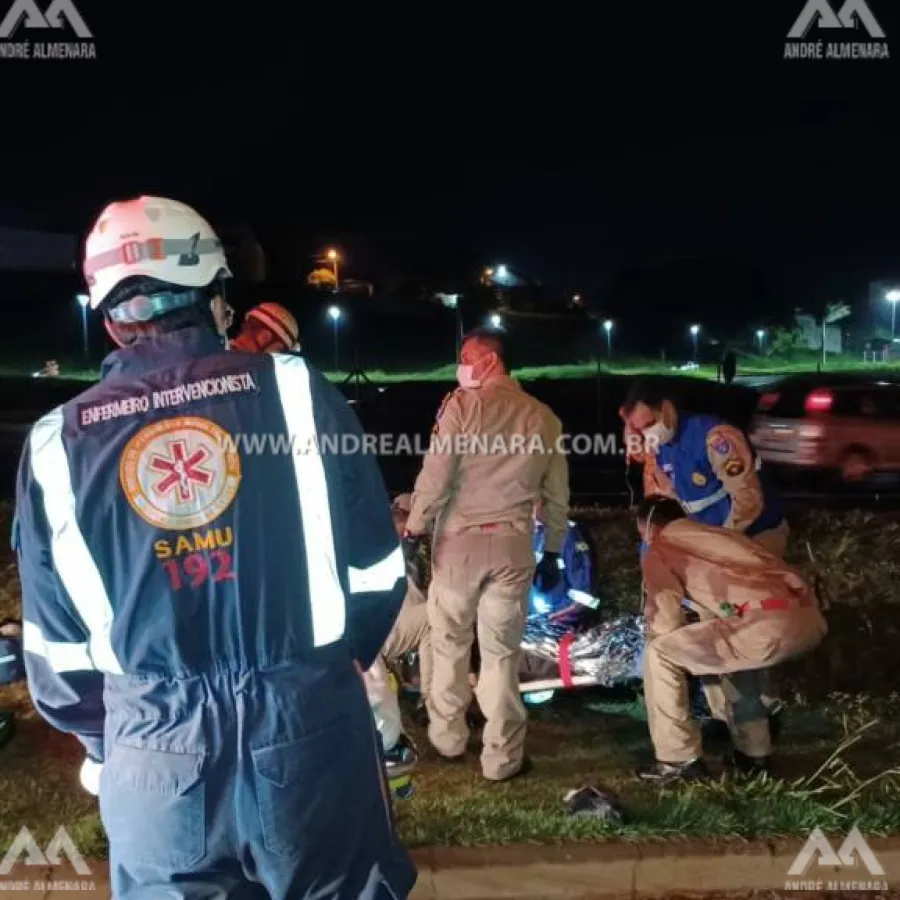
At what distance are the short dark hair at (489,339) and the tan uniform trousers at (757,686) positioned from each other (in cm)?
149

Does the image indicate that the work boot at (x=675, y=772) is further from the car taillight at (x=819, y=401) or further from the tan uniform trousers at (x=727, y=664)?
the car taillight at (x=819, y=401)

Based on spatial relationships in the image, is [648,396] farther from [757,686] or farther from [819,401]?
[819,401]

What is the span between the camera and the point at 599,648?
516cm

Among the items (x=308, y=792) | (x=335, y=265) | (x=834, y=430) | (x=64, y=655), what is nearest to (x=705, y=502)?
Result: (x=308, y=792)

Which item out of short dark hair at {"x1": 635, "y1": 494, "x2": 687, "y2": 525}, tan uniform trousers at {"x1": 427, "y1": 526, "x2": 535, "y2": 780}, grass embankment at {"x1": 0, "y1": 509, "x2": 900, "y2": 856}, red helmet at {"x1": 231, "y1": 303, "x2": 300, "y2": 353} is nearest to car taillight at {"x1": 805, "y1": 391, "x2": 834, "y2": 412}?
grass embankment at {"x1": 0, "y1": 509, "x2": 900, "y2": 856}

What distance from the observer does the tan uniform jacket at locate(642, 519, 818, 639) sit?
4.21m

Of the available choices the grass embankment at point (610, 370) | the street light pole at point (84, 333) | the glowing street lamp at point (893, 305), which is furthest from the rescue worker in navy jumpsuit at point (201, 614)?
the glowing street lamp at point (893, 305)

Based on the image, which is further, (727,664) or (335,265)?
(335,265)

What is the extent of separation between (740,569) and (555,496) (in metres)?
0.88

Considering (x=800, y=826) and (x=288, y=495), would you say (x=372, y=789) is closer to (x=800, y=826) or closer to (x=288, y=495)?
(x=288, y=495)

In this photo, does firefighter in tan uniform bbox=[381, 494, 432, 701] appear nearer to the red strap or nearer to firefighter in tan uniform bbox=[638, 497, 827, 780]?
the red strap

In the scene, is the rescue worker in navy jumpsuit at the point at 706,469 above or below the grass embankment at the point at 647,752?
above

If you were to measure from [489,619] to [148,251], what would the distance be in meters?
2.85

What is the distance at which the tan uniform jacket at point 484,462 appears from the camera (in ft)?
14.6
